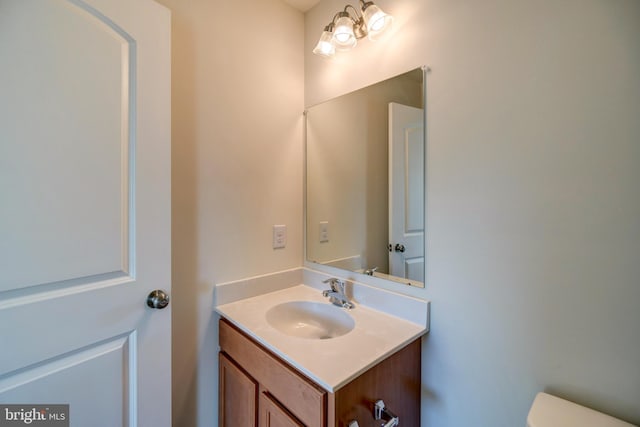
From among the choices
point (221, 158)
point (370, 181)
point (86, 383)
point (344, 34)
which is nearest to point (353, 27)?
point (344, 34)

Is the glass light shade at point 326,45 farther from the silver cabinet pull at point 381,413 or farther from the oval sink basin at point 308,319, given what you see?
the silver cabinet pull at point 381,413

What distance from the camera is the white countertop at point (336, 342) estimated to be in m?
0.77

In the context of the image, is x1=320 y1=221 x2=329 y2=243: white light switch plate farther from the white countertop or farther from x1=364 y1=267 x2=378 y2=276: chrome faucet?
the white countertop

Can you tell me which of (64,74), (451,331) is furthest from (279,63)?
(451,331)

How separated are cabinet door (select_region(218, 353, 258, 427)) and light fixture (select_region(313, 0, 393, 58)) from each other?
1.48 metres

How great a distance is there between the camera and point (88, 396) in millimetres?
812

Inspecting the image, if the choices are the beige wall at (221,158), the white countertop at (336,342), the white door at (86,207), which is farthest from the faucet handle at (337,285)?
the white door at (86,207)

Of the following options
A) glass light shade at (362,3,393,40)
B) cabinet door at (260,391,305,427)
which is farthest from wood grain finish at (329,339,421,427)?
glass light shade at (362,3,393,40)

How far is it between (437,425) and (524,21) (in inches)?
55.6

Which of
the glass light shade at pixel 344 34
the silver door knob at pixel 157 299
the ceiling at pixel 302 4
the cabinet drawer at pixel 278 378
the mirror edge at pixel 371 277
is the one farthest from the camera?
the ceiling at pixel 302 4

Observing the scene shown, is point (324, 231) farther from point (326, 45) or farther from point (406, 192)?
point (326, 45)

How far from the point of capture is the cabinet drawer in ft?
2.45

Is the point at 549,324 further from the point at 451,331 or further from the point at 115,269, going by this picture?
the point at 115,269

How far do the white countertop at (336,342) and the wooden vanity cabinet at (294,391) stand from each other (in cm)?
4
